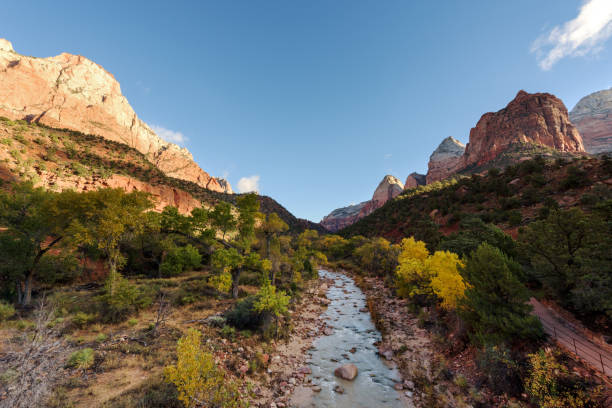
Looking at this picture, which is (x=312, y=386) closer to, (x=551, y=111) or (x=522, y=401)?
(x=522, y=401)

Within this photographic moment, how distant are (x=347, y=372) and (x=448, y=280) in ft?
27.1

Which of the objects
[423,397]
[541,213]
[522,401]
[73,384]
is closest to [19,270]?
[73,384]

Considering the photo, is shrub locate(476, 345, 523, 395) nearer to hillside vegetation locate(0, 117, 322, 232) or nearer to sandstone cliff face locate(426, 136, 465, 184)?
hillside vegetation locate(0, 117, 322, 232)

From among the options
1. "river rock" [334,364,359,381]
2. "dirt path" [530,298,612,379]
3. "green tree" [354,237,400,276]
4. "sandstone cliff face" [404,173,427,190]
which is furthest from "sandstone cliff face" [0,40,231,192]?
"sandstone cliff face" [404,173,427,190]

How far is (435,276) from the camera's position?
1667cm

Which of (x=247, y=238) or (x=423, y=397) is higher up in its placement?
(x=247, y=238)

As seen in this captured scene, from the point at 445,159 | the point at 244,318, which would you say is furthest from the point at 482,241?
the point at 445,159

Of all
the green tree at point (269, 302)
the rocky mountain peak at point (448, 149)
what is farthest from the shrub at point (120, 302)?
the rocky mountain peak at point (448, 149)

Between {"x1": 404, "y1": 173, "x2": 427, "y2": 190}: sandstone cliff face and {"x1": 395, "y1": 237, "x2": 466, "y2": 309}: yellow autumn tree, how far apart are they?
157267 mm

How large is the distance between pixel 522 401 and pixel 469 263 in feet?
17.7

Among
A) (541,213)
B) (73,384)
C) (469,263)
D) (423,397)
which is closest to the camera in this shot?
(73,384)

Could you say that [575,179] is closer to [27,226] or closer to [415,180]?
[27,226]

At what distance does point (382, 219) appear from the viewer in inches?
2854

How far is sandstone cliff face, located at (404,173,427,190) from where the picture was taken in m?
162
